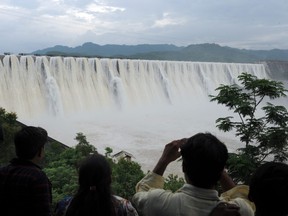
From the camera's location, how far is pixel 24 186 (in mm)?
2100

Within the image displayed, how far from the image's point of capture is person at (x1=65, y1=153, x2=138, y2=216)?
69.5 inches

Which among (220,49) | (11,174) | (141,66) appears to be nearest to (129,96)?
(141,66)

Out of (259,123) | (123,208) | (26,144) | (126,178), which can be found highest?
(26,144)

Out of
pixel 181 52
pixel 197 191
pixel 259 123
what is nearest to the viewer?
pixel 197 191

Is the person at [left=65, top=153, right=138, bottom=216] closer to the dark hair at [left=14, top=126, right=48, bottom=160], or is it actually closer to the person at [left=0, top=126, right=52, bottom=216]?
the person at [left=0, top=126, right=52, bottom=216]

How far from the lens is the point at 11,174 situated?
A: 214cm

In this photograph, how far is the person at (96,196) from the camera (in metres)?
1.77

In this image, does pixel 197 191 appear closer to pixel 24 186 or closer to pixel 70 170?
pixel 24 186

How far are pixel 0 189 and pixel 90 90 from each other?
20.4 meters

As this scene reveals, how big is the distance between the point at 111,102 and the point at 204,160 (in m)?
21.8

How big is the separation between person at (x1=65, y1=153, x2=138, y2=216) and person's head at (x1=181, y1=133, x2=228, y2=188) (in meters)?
0.40

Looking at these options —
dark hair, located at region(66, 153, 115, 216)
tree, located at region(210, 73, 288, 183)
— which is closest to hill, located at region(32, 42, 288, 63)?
tree, located at region(210, 73, 288, 183)

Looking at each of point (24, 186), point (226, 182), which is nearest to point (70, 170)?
point (24, 186)

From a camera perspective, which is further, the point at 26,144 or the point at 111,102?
the point at 111,102
